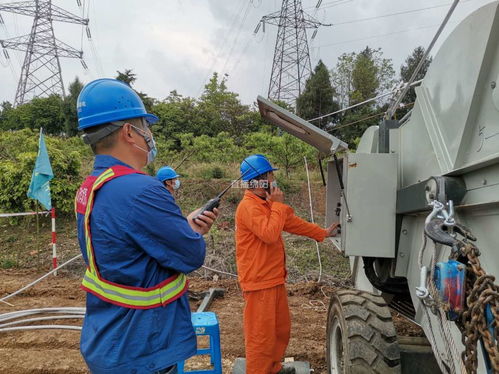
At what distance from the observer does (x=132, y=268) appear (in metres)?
1.78

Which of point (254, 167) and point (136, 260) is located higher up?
point (254, 167)

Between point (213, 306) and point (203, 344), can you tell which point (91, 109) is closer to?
point (203, 344)

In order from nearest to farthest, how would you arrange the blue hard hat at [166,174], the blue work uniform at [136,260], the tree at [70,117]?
the blue work uniform at [136,260] < the blue hard hat at [166,174] < the tree at [70,117]

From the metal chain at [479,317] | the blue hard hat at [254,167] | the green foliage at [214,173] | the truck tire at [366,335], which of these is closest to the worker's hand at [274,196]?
the blue hard hat at [254,167]

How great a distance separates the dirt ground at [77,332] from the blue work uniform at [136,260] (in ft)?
8.84

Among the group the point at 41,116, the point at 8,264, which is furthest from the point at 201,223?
the point at 41,116

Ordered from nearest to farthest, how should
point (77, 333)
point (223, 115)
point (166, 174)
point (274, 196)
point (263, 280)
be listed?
point (263, 280) → point (274, 196) → point (77, 333) → point (166, 174) → point (223, 115)

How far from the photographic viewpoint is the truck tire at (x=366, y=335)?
247 centimetres

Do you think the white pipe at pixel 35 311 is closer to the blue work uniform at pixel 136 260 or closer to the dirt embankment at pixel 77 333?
the dirt embankment at pixel 77 333

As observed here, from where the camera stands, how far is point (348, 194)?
2723mm

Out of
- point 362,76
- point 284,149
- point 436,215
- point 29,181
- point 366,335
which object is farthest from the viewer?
point 362,76

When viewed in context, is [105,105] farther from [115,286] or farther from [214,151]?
[214,151]

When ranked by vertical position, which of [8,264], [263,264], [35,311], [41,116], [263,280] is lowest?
[35,311]

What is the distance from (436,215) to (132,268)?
131 cm
